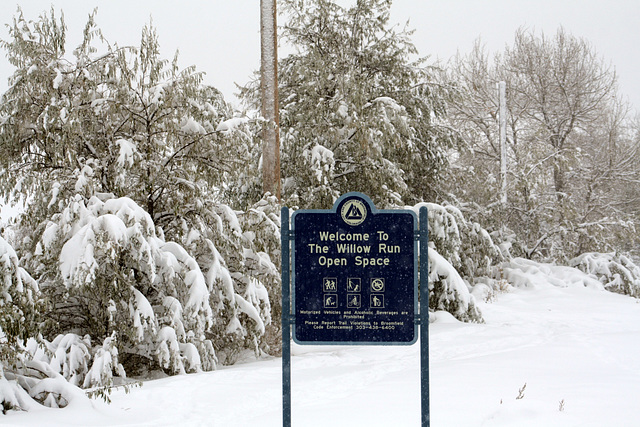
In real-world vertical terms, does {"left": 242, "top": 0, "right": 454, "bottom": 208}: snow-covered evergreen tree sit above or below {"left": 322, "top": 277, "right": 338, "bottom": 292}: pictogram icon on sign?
above

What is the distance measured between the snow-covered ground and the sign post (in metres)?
1.27

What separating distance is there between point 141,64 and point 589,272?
1396 centimetres

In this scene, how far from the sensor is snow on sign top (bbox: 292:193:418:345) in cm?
458

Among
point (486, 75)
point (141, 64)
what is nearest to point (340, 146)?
point (141, 64)

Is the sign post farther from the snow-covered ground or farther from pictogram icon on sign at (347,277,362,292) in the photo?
the snow-covered ground

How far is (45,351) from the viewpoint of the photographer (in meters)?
6.68

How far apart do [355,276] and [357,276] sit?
0.05 feet

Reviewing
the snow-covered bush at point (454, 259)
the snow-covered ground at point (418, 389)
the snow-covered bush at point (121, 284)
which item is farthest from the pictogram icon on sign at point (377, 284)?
the snow-covered bush at point (454, 259)

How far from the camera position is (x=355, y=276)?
15.0ft

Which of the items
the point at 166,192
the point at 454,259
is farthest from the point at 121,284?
the point at 454,259

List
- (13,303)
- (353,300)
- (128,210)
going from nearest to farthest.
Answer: (353,300)
(13,303)
(128,210)

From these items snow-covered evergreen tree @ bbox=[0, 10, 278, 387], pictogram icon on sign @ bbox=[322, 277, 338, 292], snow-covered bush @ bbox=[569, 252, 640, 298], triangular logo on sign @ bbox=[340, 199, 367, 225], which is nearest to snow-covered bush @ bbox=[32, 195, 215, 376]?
snow-covered evergreen tree @ bbox=[0, 10, 278, 387]

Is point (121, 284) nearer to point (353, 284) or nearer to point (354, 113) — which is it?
point (353, 284)

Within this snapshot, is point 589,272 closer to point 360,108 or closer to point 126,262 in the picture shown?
point 360,108
